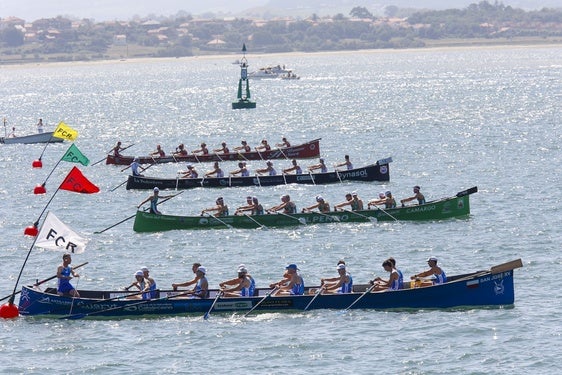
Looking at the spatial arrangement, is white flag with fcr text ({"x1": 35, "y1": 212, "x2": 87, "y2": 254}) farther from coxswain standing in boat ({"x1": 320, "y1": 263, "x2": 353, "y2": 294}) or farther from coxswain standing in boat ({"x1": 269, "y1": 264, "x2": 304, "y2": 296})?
coxswain standing in boat ({"x1": 320, "y1": 263, "x2": 353, "y2": 294})

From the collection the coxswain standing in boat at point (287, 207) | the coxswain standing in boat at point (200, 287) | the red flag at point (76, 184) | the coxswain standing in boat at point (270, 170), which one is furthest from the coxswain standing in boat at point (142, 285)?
the coxswain standing in boat at point (270, 170)

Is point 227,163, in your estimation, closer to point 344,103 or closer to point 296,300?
point 296,300

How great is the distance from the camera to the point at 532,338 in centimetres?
3500

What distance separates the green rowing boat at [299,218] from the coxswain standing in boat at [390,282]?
1451cm

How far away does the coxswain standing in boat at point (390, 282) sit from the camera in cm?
3741

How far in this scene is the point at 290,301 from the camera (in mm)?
37719

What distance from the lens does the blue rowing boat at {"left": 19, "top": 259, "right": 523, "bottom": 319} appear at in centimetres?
3744

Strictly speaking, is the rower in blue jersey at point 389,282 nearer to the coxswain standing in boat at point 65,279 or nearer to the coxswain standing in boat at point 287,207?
the coxswain standing in boat at point 65,279

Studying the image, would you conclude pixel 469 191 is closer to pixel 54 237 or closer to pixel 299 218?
pixel 299 218

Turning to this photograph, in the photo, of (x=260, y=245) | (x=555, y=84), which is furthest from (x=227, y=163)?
(x=555, y=84)

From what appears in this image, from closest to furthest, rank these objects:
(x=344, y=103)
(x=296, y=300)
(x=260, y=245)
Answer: (x=296, y=300) → (x=260, y=245) → (x=344, y=103)

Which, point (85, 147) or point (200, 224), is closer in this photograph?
point (200, 224)

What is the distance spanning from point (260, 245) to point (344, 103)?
96.1 meters

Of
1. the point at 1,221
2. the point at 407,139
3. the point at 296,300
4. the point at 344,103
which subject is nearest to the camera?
the point at 296,300
